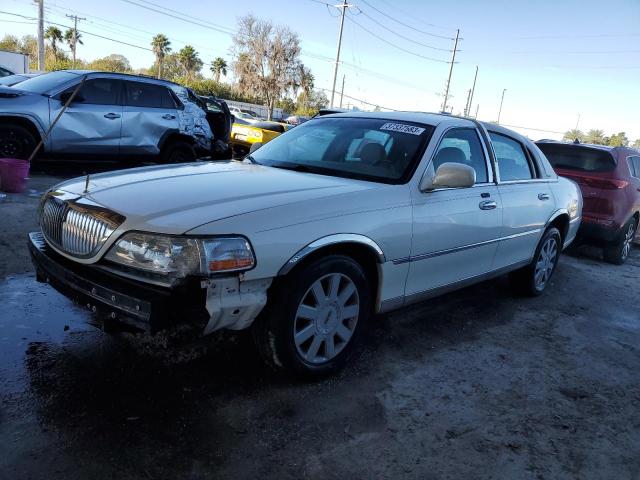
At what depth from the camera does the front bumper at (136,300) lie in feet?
7.77

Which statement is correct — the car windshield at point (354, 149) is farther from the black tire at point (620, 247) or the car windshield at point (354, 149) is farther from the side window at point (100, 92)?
the side window at point (100, 92)

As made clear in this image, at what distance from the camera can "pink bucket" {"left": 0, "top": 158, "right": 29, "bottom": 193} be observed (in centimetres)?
661

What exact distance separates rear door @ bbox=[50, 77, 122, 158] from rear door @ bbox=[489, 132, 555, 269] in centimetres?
637

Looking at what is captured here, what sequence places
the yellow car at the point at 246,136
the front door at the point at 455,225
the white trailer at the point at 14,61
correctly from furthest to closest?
the white trailer at the point at 14,61 < the yellow car at the point at 246,136 < the front door at the point at 455,225

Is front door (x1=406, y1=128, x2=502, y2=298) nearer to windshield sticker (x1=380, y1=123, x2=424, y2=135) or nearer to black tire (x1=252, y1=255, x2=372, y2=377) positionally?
windshield sticker (x1=380, y1=123, x2=424, y2=135)

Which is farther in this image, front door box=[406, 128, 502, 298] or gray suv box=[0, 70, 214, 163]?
gray suv box=[0, 70, 214, 163]

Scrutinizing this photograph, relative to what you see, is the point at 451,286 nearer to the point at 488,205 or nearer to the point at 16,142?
the point at 488,205

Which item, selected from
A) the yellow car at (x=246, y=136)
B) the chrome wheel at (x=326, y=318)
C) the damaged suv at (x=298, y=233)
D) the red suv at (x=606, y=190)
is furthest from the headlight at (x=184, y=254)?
the yellow car at (x=246, y=136)

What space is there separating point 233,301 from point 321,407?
817 millimetres

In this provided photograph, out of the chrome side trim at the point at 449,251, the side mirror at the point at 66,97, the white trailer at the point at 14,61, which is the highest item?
the white trailer at the point at 14,61

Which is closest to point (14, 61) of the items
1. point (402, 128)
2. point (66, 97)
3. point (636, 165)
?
point (66, 97)

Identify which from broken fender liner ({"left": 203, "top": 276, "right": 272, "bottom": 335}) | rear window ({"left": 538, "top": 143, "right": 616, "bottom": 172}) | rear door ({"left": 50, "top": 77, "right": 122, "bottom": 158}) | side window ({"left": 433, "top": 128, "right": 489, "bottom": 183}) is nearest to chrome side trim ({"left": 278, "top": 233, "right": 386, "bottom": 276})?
broken fender liner ({"left": 203, "top": 276, "right": 272, "bottom": 335})

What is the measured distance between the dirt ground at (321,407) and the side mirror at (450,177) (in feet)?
3.86

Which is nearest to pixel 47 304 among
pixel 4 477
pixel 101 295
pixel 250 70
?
pixel 101 295
